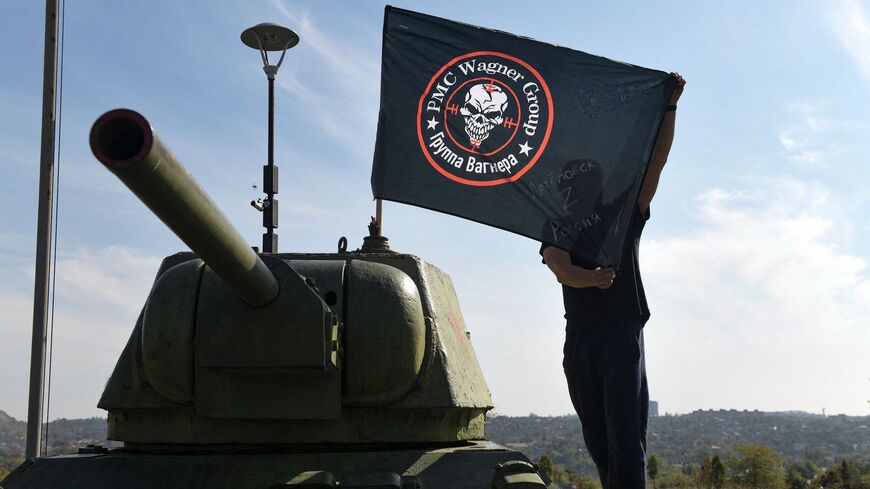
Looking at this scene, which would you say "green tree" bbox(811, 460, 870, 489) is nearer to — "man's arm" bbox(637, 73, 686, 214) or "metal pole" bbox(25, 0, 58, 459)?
"metal pole" bbox(25, 0, 58, 459)

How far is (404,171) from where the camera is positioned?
7453mm

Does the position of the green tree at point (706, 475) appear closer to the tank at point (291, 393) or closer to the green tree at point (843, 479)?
the green tree at point (843, 479)

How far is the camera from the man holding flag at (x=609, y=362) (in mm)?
5613

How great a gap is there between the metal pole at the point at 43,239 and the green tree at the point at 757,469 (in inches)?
960

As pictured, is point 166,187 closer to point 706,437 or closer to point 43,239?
point 43,239

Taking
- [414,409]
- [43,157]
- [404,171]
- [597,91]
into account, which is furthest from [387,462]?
[43,157]

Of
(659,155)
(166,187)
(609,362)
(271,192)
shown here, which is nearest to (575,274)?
(609,362)

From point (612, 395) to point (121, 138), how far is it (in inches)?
129

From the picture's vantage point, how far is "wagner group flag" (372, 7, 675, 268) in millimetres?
6848

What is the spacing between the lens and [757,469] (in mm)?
31219

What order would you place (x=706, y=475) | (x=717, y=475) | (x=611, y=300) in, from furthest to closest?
(x=706, y=475) < (x=717, y=475) < (x=611, y=300)

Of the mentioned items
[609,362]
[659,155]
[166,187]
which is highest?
[659,155]

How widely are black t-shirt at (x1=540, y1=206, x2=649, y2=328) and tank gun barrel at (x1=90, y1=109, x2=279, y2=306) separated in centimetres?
223

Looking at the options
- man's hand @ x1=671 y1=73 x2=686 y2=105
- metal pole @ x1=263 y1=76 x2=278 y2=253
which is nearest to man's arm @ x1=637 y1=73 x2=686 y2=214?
man's hand @ x1=671 y1=73 x2=686 y2=105
